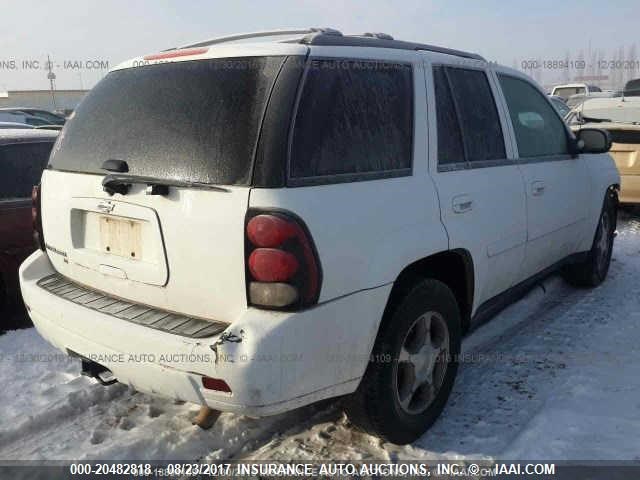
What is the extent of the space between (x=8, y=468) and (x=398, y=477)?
1813 mm

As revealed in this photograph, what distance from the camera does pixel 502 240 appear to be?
3.24 meters

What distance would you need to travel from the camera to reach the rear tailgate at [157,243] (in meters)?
2.14

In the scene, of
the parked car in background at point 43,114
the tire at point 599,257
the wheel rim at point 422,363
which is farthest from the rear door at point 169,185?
the parked car in background at point 43,114

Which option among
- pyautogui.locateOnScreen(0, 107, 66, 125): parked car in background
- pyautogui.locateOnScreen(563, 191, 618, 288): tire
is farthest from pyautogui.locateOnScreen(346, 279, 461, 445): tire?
pyautogui.locateOnScreen(0, 107, 66, 125): parked car in background

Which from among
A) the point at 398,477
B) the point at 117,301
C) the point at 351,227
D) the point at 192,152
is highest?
the point at 192,152

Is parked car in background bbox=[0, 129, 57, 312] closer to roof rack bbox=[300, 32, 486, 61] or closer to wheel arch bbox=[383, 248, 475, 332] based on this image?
roof rack bbox=[300, 32, 486, 61]

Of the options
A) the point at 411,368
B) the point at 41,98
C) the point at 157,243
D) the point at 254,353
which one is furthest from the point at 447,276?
the point at 41,98

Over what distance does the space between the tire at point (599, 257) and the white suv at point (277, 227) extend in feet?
7.00

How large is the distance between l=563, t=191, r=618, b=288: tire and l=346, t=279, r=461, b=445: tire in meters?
2.47

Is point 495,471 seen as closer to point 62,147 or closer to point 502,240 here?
point 502,240

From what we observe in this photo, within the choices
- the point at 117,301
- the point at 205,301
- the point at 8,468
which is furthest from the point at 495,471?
the point at 8,468

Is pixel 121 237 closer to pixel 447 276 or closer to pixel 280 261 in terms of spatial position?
pixel 280 261

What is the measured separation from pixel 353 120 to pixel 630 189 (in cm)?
612

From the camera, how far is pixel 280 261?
207cm
